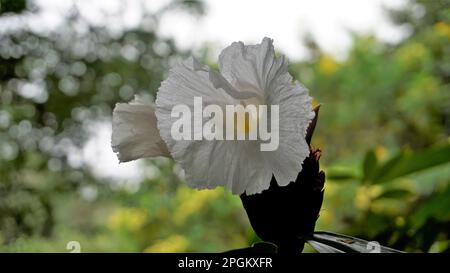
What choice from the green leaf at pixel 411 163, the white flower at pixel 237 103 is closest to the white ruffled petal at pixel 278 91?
the white flower at pixel 237 103

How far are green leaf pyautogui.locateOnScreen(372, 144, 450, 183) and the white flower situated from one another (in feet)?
1.84

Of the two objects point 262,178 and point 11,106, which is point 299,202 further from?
point 11,106

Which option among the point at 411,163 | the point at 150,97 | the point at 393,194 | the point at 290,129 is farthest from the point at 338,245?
the point at 150,97

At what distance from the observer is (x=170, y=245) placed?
89.2 inches

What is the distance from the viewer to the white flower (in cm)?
31

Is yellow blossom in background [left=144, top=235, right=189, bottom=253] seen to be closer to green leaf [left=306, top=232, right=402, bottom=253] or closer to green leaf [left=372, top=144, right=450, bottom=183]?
green leaf [left=372, top=144, right=450, bottom=183]

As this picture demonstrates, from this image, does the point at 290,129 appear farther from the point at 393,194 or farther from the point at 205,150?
the point at 393,194

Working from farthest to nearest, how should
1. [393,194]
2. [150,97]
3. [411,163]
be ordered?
[150,97]
[393,194]
[411,163]

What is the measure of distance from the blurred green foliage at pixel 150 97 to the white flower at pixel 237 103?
147 cm

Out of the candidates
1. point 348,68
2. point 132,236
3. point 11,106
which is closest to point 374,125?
point 348,68

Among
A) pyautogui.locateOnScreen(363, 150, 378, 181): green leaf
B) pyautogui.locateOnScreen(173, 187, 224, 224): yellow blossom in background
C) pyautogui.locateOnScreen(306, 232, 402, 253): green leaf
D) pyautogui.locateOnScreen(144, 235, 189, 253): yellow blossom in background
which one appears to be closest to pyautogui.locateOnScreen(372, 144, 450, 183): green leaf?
pyautogui.locateOnScreen(363, 150, 378, 181): green leaf

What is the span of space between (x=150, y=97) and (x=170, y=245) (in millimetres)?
574

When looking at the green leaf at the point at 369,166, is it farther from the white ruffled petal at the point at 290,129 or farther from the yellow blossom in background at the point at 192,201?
the yellow blossom in background at the point at 192,201
